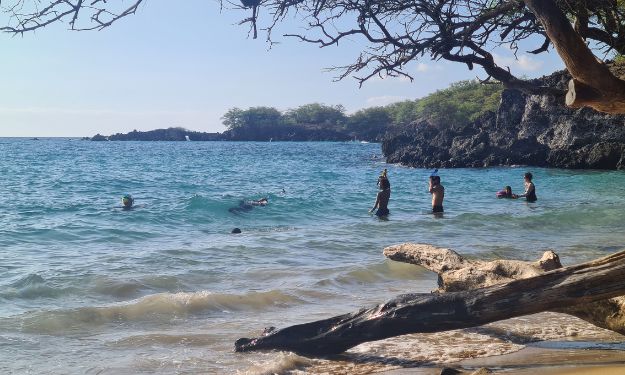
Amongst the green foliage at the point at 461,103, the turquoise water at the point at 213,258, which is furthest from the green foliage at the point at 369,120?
the turquoise water at the point at 213,258

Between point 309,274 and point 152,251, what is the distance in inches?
138

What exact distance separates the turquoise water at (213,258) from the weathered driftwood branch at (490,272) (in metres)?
1.46

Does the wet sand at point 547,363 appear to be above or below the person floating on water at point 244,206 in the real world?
above

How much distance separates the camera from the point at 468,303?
4.61 metres

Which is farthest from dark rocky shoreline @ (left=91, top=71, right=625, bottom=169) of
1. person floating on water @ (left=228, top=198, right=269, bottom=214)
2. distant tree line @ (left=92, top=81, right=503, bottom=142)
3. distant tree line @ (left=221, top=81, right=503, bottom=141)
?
distant tree line @ (left=92, top=81, right=503, bottom=142)

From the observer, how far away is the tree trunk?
12.2 ft

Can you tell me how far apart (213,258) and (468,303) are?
721 cm

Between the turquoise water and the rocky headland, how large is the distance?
30.0 ft

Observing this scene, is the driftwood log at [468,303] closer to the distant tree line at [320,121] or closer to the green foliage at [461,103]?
the green foliage at [461,103]

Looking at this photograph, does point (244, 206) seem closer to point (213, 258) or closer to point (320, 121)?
point (213, 258)

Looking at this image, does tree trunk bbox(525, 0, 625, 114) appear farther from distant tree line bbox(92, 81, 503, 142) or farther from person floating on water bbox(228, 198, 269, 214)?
distant tree line bbox(92, 81, 503, 142)

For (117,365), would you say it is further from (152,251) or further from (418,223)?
(418,223)

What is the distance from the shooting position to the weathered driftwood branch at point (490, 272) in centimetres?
479

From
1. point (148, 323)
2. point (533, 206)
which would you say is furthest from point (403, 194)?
point (148, 323)
